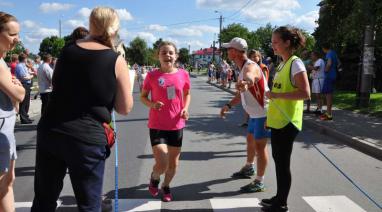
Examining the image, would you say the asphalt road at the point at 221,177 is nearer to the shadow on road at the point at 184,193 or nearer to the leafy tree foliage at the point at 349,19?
the shadow on road at the point at 184,193

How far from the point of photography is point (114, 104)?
9.15ft

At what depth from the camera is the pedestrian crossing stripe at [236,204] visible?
15.4 feet

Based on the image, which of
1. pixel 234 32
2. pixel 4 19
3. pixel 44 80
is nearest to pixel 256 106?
pixel 4 19

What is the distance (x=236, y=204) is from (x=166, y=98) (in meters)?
1.43

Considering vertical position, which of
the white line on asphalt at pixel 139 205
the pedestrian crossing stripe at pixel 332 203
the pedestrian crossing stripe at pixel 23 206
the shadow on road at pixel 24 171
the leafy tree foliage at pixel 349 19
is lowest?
the shadow on road at pixel 24 171

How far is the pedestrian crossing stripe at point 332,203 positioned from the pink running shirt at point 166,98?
1.75 metres

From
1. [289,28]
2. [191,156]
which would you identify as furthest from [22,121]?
[289,28]

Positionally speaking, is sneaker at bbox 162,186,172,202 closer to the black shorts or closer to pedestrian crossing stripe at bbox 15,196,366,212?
pedestrian crossing stripe at bbox 15,196,366,212

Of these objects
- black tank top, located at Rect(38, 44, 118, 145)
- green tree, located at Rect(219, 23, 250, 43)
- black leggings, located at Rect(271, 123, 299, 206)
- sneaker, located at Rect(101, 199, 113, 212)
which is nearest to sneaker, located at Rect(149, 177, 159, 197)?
sneaker, located at Rect(101, 199, 113, 212)

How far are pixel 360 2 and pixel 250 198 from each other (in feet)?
27.9

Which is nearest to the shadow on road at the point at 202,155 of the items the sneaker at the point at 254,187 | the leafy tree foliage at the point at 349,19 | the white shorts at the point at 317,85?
the sneaker at the point at 254,187

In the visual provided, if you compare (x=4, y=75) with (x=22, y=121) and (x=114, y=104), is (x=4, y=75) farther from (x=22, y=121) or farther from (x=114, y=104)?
(x=22, y=121)

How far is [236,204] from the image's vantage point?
486 cm

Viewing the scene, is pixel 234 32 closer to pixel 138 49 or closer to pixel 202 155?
pixel 138 49
